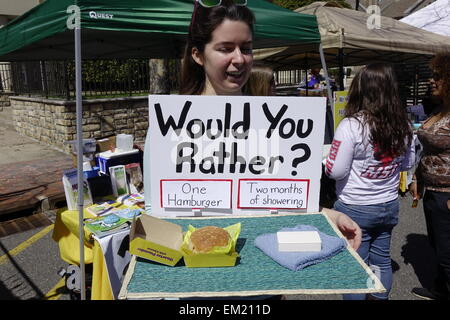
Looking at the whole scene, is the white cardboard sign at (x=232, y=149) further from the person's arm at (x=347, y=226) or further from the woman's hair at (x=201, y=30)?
the woman's hair at (x=201, y=30)

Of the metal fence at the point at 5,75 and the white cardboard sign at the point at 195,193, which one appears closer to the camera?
the white cardboard sign at the point at 195,193

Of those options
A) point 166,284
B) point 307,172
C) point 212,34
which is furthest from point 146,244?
point 212,34

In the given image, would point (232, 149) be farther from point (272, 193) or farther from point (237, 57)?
point (237, 57)

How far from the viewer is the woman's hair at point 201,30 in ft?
4.65

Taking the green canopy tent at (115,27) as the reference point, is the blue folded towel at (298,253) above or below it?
below

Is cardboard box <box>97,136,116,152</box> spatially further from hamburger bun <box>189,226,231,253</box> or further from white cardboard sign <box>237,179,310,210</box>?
hamburger bun <box>189,226,231,253</box>

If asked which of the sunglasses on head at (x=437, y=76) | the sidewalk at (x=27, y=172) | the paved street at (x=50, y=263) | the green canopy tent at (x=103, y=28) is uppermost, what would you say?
the green canopy tent at (x=103, y=28)

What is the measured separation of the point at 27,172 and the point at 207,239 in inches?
255

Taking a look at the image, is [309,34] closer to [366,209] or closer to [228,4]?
[366,209]

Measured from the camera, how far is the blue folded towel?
1.12 meters

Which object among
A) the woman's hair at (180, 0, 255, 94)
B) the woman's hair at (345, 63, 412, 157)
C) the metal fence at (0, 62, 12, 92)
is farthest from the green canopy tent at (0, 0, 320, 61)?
the metal fence at (0, 62, 12, 92)

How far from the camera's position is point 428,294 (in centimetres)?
306

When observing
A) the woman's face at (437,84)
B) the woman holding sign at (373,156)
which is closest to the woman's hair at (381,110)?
the woman holding sign at (373,156)

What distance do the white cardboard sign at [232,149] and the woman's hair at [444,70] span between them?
190 centimetres
